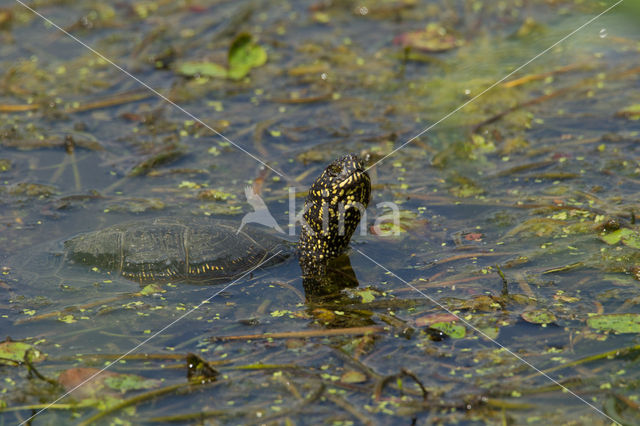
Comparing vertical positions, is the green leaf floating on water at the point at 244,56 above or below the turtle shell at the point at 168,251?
above

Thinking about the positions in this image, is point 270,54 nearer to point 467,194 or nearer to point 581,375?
point 467,194

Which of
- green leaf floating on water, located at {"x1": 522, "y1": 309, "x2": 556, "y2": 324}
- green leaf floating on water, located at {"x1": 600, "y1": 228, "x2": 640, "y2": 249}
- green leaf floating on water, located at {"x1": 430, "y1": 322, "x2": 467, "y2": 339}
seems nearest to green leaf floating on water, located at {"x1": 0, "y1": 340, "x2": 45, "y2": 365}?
green leaf floating on water, located at {"x1": 430, "y1": 322, "x2": 467, "y2": 339}

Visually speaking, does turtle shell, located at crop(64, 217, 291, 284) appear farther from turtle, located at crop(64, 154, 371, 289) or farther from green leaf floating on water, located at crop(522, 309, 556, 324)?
green leaf floating on water, located at crop(522, 309, 556, 324)

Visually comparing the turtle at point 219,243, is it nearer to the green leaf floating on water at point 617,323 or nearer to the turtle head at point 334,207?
the turtle head at point 334,207

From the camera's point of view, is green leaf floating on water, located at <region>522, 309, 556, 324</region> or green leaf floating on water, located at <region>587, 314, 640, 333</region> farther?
green leaf floating on water, located at <region>522, 309, 556, 324</region>

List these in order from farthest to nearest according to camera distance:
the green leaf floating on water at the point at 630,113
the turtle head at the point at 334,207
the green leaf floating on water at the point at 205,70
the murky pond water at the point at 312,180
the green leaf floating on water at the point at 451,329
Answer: the green leaf floating on water at the point at 205,70, the green leaf floating on water at the point at 630,113, the turtle head at the point at 334,207, the green leaf floating on water at the point at 451,329, the murky pond water at the point at 312,180

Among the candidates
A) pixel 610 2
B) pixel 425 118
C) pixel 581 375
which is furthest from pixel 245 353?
pixel 610 2

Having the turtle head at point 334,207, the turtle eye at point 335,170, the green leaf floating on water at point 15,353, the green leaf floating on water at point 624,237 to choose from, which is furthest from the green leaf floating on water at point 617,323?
the green leaf floating on water at point 15,353
